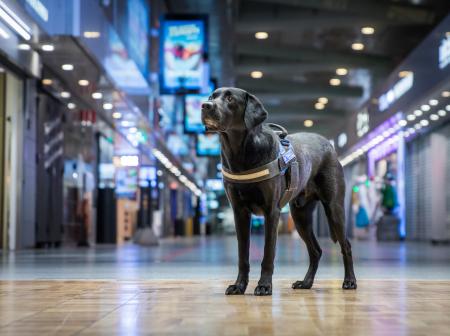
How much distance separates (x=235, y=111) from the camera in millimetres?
4605

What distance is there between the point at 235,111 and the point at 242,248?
35.4 inches

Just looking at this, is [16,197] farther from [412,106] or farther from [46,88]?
[412,106]

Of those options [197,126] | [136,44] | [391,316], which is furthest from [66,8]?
[197,126]

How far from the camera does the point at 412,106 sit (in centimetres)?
2244

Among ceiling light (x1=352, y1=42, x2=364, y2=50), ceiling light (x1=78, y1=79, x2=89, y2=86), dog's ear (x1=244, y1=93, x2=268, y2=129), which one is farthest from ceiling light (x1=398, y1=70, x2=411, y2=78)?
dog's ear (x1=244, y1=93, x2=268, y2=129)

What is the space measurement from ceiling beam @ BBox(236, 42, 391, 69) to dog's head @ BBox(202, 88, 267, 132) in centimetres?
2497

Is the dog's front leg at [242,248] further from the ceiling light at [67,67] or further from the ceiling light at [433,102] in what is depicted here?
the ceiling light at [433,102]

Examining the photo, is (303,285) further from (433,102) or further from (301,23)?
(301,23)

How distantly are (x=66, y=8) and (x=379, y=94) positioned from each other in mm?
18550

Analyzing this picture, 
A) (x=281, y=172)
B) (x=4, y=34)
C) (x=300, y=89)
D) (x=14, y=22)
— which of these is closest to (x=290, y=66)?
(x=300, y=89)

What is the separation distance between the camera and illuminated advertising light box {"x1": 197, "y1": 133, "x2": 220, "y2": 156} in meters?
34.8

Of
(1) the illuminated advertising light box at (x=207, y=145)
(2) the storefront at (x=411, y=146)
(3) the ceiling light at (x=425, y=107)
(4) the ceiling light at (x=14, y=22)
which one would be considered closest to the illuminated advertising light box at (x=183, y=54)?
(2) the storefront at (x=411, y=146)

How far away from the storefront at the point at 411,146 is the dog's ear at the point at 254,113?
14.4m

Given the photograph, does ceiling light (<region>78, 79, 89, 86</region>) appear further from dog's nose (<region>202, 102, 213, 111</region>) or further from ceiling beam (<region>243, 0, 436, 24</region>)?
dog's nose (<region>202, 102, 213, 111</region>)
